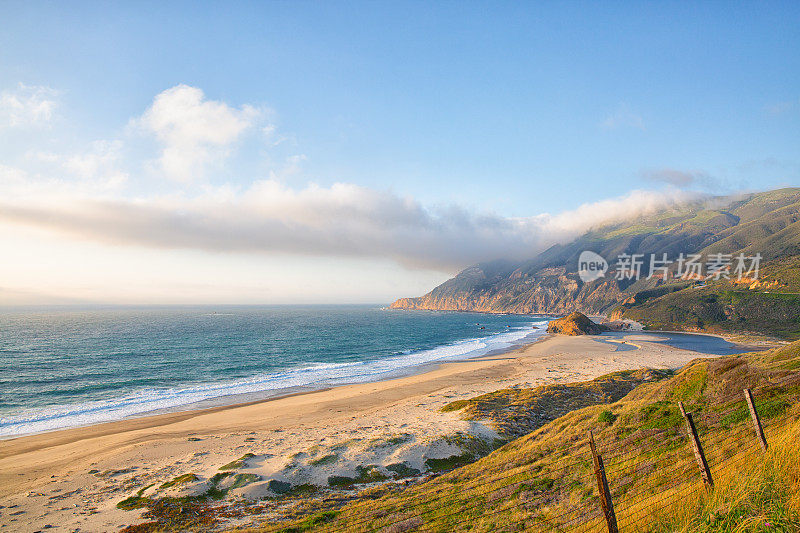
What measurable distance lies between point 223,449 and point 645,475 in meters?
22.1

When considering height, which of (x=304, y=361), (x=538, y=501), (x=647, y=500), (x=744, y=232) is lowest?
(x=304, y=361)

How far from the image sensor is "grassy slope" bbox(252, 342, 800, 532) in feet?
19.1

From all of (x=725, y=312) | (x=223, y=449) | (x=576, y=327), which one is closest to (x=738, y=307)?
(x=725, y=312)

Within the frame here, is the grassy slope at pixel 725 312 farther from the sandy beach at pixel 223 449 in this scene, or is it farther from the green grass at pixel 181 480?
the green grass at pixel 181 480

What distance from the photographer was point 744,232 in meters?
176

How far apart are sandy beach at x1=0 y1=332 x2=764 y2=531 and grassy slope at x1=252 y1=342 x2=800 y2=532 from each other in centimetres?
479

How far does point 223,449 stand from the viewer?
22.1 m

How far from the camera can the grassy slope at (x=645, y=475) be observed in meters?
5.84

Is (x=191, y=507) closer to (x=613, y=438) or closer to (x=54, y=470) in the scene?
(x=54, y=470)

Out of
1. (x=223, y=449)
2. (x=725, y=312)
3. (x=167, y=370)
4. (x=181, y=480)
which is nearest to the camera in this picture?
(x=181, y=480)

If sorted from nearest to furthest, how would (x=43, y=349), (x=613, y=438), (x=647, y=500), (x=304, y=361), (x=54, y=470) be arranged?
1. (x=647, y=500)
2. (x=613, y=438)
3. (x=54, y=470)
4. (x=304, y=361)
5. (x=43, y=349)

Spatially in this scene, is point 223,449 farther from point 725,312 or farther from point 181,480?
point 725,312

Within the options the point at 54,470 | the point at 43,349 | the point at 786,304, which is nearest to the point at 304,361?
the point at 54,470

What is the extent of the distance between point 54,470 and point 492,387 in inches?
1383
